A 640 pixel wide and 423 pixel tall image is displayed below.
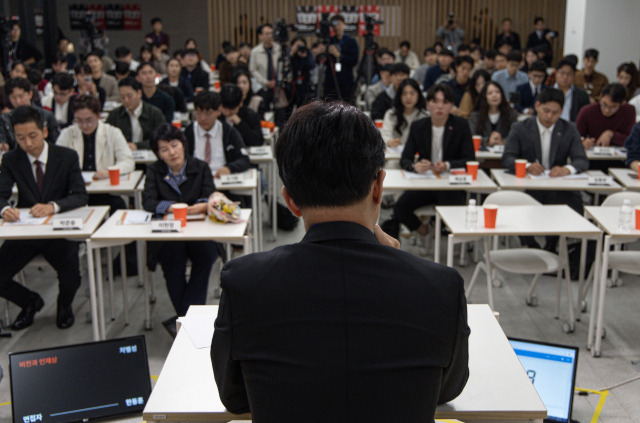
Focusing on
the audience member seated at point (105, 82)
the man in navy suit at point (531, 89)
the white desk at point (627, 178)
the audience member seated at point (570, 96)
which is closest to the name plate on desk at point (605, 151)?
the white desk at point (627, 178)

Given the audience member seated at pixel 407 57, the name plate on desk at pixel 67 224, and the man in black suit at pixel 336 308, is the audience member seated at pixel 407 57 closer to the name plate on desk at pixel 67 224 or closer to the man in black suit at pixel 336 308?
the name plate on desk at pixel 67 224

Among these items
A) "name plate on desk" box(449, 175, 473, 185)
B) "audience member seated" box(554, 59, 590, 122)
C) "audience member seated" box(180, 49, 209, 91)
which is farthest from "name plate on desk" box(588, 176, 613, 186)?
"audience member seated" box(180, 49, 209, 91)

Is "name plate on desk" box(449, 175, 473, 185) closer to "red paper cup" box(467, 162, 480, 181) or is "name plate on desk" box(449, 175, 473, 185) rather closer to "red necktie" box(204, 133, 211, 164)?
"red paper cup" box(467, 162, 480, 181)

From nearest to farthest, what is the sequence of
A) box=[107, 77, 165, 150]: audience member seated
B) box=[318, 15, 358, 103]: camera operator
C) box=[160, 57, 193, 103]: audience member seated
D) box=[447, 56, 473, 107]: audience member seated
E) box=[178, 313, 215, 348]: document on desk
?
box=[178, 313, 215, 348]: document on desk
box=[107, 77, 165, 150]: audience member seated
box=[447, 56, 473, 107]: audience member seated
box=[160, 57, 193, 103]: audience member seated
box=[318, 15, 358, 103]: camera operator

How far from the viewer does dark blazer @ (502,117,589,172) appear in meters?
4.99

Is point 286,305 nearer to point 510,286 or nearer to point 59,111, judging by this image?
point 510,286

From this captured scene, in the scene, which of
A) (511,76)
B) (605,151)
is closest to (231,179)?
(605,151)

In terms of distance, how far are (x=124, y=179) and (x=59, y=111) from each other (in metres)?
2.41

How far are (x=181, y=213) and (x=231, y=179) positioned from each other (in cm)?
108

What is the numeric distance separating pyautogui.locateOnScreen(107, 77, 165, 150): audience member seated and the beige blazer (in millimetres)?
669

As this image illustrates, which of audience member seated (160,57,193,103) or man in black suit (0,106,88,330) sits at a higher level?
audience member seated (160,57,193,103)

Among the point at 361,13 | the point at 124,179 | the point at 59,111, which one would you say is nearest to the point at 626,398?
the point at 124,179

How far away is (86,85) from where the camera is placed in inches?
296

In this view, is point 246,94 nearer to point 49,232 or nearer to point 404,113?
point 404,113
